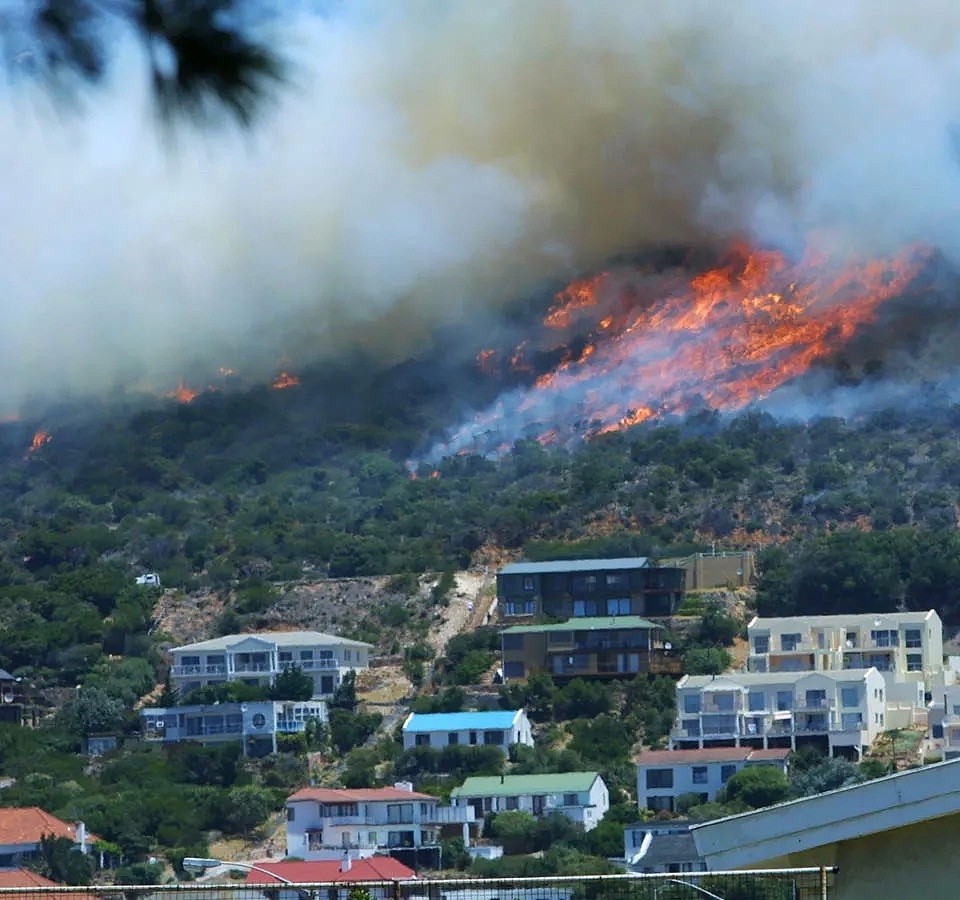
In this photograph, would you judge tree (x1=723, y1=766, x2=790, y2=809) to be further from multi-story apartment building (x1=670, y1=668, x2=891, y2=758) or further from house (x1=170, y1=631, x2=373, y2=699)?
house (x1=170, y1=631, x2=373, y2=699)

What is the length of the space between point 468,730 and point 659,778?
654 centimetres

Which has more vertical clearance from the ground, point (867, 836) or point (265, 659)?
point (265, 659)

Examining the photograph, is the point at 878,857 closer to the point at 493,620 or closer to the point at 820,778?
the point at 820,778

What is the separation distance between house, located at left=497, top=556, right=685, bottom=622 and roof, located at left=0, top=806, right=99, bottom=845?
863 inches

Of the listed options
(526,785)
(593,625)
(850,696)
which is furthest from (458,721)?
(850,696)

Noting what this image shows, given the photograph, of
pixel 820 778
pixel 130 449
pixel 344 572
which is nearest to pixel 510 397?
pixel 130 449

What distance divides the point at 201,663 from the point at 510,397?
32759mm

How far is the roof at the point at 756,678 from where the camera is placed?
57.3m

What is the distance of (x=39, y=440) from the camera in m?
99.2

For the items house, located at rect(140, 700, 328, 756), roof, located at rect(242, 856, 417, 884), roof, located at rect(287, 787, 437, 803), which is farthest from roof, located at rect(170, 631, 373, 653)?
roof, located at rect(242, 856, 417, 884)

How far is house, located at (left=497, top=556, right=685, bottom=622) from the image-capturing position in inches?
2638

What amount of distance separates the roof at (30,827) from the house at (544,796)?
7.40 metres

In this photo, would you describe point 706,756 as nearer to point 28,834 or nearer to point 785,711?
point 785,711

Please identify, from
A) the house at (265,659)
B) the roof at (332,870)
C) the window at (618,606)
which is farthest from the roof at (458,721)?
the roof at (332,870)
